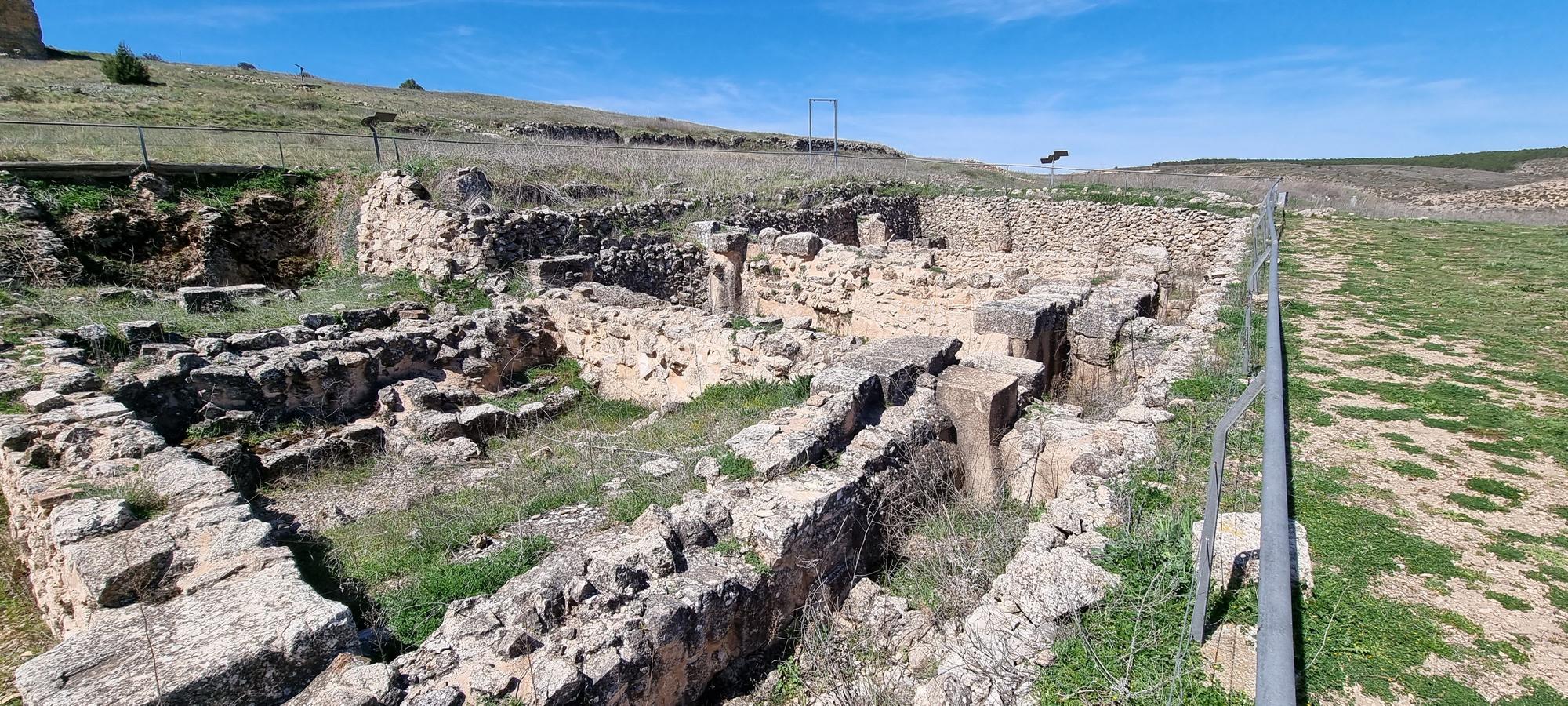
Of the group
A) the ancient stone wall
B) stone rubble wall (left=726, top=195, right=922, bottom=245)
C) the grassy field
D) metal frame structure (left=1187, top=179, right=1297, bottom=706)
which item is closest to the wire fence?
stone rubble wall (left=726, top=195, right=922, bottom=245)

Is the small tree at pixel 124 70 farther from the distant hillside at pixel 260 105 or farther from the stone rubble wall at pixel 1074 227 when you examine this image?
the stone rubble wall at pixel 1074 227

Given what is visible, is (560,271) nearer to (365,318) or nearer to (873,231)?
(365,318)

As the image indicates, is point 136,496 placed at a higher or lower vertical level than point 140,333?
lower

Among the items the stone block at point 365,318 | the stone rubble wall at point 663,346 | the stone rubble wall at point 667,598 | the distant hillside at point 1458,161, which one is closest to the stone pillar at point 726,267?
the stone rubble wall at point 663,346

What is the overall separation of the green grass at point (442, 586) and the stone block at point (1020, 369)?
4141 mm

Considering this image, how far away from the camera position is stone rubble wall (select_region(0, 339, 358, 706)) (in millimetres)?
2734

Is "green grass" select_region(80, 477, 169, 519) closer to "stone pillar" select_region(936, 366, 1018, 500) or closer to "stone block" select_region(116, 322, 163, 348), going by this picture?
"stone block" select_region(116, 322, 163, 348)

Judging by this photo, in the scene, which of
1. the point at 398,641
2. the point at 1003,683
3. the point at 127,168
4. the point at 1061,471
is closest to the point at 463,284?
the point at 127,168

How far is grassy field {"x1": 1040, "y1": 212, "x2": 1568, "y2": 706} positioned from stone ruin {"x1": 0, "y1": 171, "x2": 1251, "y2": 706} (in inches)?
11.9

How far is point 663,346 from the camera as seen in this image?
28.0 feet

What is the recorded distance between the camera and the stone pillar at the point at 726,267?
12.2 meters

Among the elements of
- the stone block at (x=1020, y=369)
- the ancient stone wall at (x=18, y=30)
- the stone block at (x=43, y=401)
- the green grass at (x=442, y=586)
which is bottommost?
the green grass at (x=442, y=586)

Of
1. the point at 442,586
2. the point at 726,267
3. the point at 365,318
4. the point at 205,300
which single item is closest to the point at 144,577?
the point at 442,586

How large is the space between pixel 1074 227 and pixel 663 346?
57.7 feet
